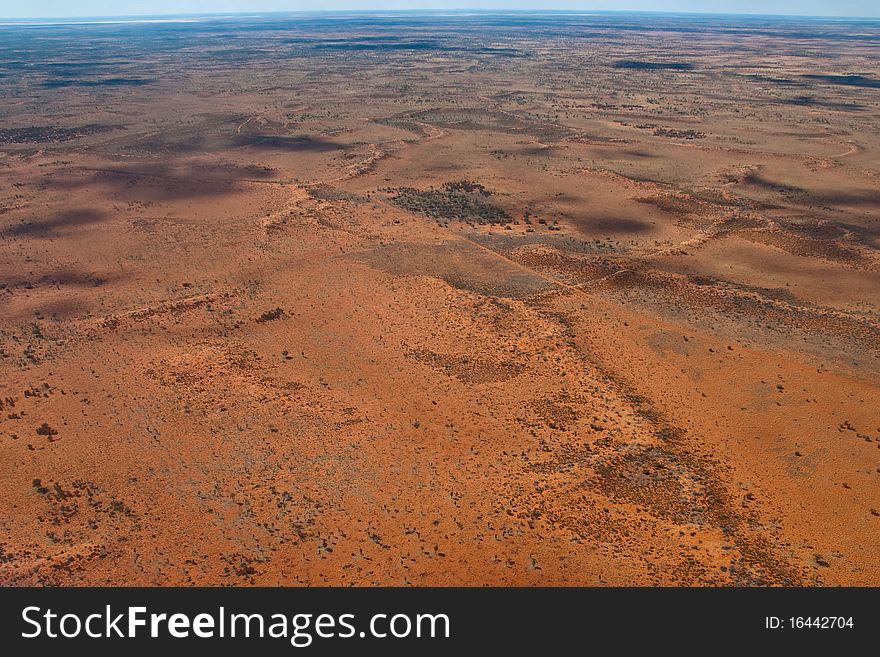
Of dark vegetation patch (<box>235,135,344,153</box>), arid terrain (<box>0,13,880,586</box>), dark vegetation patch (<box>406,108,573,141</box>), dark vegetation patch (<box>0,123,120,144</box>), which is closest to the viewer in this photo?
arid terrain (<box>0,13,880,586</box>)

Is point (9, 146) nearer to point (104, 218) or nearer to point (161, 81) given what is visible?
point (104, 218)

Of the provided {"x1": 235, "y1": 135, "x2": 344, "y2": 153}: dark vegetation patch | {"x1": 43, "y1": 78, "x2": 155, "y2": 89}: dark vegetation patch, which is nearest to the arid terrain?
{"x1": 235, "y1": 135, "x2": 344, "y2": 153}: dark vegetation patch

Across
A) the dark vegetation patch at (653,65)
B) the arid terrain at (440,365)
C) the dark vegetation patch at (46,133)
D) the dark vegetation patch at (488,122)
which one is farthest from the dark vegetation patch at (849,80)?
the dark vegetation patch at (46,133)

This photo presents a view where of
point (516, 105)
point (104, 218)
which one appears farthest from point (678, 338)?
point (516, 105)

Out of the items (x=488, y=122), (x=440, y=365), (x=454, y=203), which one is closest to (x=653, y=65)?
(x=488, y=122)

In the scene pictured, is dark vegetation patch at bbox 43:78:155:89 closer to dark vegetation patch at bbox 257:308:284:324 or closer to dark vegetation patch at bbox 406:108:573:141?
dark vegetation patch at bbox 406:108:573:141

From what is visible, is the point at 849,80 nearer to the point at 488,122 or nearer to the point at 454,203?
the point at 488,122
